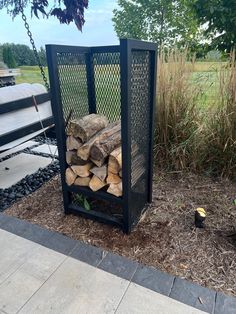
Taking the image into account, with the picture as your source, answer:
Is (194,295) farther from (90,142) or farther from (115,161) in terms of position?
(90,142)

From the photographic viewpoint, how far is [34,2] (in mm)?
2469

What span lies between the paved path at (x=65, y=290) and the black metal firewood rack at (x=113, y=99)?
0.43 metres

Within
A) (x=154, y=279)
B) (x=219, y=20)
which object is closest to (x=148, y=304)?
(x=154, y=279)

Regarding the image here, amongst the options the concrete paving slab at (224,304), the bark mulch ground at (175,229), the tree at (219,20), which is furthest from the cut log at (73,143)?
the tree at (219,20)

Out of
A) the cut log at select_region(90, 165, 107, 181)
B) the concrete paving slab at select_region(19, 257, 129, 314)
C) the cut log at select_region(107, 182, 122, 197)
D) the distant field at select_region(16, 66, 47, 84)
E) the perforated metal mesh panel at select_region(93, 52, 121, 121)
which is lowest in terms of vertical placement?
the concrete paving slab at select_region(19, 257, 129, 314)

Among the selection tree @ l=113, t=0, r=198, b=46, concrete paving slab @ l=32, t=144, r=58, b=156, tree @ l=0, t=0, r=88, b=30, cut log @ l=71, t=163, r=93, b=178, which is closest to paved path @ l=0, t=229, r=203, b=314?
cut log @ l=71, t=163, r=93, b=178

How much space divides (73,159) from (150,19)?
10.3 metres

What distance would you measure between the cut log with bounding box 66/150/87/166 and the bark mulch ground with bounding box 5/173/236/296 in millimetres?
476

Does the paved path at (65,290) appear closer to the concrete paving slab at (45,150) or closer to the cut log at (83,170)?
the cut log at (83,170)

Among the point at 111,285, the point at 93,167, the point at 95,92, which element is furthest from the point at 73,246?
the point at 95,92

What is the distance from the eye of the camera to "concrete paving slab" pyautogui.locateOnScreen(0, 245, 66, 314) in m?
1.39

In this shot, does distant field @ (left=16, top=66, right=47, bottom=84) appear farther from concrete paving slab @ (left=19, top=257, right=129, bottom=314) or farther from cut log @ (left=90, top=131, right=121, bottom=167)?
concrete paving slab @ (left=19, top=257, right=129, bottom=314)

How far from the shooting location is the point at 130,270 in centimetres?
157

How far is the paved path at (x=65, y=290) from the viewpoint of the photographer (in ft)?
4.42
